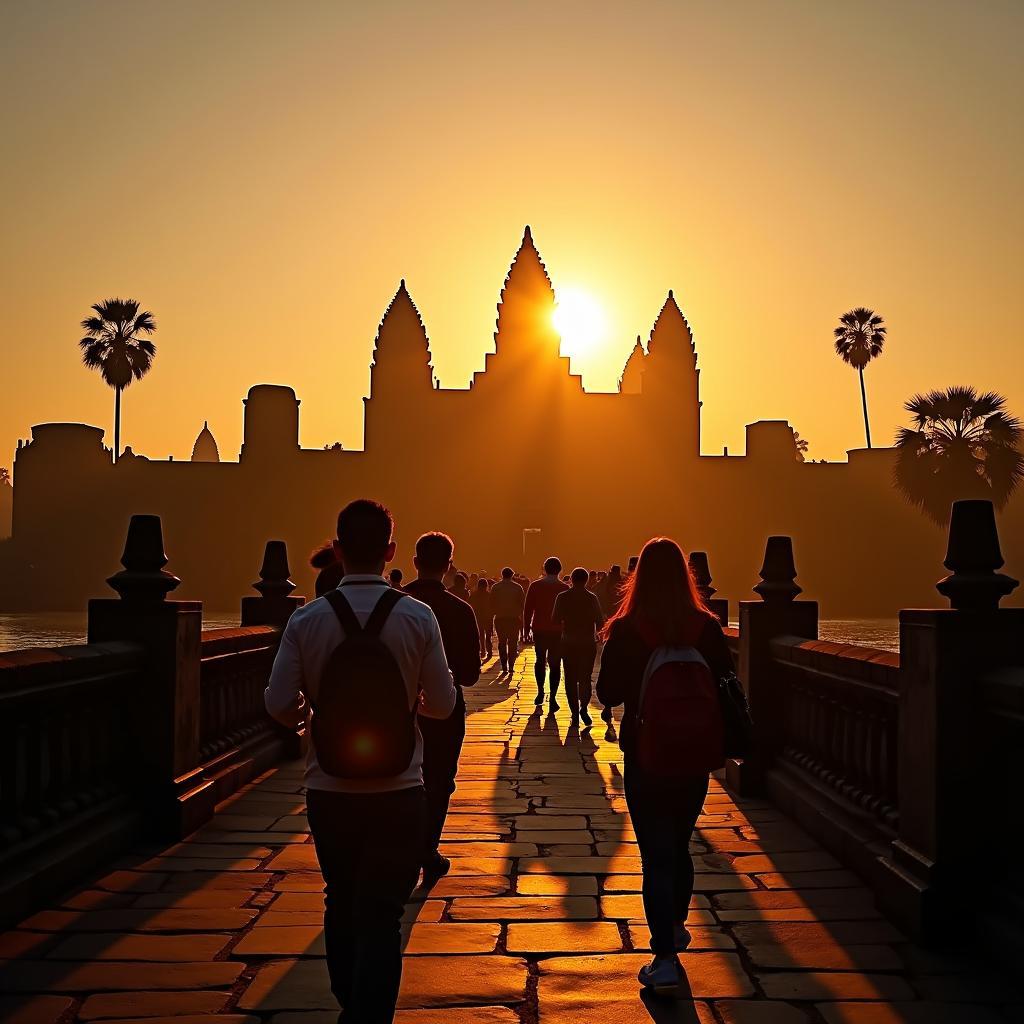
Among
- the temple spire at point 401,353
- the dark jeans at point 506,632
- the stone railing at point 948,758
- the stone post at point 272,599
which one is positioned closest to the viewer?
the stone railing at point 948,758

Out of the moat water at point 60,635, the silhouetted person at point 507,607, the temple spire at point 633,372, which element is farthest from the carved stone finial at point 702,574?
the temple spire at point 633,372

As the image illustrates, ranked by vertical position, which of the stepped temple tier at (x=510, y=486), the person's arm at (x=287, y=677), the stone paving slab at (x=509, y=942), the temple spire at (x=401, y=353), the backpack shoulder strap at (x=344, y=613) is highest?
the temple spire at (x=401, y=353)

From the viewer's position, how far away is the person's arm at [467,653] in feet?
18.9

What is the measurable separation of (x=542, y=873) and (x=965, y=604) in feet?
7.72

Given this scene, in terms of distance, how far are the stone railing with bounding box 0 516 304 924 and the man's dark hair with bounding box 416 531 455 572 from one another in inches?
56.5

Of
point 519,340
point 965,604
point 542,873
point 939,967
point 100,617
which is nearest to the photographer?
point 939,967

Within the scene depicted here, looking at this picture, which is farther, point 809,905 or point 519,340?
point 519,340

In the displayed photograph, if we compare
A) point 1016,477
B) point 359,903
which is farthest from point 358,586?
point 1016,477

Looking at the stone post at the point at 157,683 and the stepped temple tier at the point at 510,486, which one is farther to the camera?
the stepped temple tier at the point at 510,486

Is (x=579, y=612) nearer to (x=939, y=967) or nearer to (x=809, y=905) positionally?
(x=809, y=905)

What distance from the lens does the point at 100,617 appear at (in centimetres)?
655

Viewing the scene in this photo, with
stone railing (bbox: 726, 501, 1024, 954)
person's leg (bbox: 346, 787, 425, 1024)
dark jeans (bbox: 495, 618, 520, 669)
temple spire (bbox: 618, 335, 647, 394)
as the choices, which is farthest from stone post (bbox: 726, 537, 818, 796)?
temple spire (bbox: 618, 335, 647, 394)

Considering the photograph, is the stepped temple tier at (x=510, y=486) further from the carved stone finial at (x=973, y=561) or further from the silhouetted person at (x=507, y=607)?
the carved stone finial at (x=973, y=561)

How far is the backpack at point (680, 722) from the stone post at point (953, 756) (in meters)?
1.07
